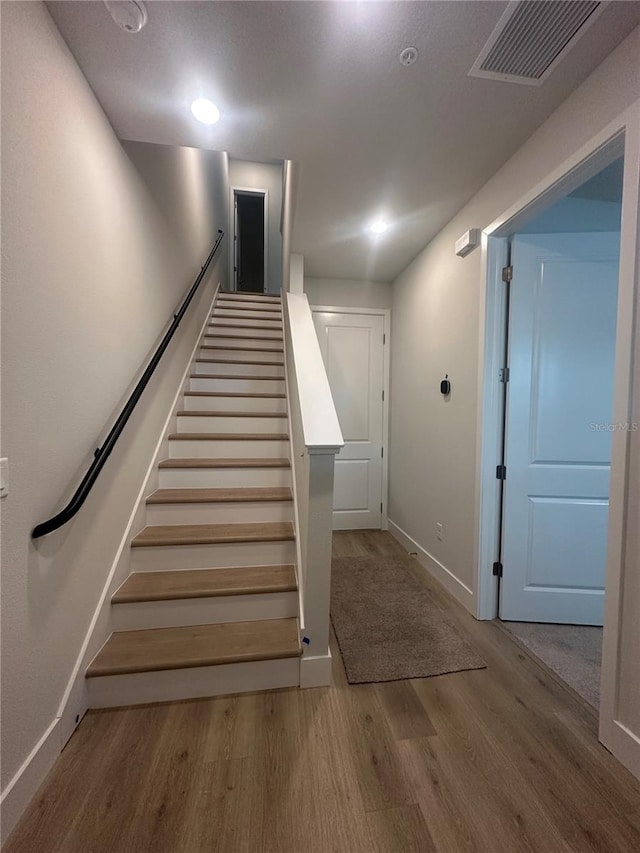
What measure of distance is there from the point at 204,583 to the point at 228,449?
96 centimetres

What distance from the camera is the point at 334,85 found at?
1.31 meters

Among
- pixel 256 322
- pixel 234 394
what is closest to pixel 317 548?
pixel 234 394

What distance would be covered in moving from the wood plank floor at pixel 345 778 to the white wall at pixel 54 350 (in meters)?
0.22

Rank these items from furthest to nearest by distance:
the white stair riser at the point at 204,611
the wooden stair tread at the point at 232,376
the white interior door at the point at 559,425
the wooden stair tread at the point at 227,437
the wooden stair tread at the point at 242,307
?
the wooden stair tread at the point at 242,307
the wooden stair tread at the point at 232,376
the wooden stair tread at the point at 227,437
the white interior door at the point at 559,425
the white stair riser at the point at 204,611

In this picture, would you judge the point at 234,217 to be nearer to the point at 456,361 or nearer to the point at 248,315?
the point at 248,315

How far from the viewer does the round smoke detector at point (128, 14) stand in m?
1.05

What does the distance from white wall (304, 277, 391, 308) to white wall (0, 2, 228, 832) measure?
1.80 m

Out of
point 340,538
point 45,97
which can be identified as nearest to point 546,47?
point 45,97

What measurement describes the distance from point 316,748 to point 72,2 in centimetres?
268

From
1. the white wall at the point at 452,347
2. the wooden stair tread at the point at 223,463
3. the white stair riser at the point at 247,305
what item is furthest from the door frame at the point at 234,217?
the wooden stair tread at the point at 223,463

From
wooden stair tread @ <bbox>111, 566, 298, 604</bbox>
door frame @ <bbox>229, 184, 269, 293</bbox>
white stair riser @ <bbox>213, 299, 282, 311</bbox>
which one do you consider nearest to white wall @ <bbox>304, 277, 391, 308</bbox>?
white stair riser @ <bbox>213, 299, 282, 311</bbox>

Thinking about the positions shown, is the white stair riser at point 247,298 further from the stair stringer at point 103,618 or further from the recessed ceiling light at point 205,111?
the recessed ceiling light at point 205,111

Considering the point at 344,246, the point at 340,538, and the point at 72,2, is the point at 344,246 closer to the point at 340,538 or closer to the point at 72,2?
the point at 72,2

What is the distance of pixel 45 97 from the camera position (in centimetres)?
109
